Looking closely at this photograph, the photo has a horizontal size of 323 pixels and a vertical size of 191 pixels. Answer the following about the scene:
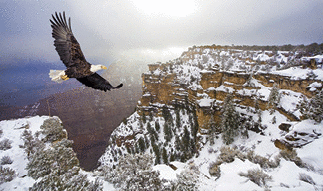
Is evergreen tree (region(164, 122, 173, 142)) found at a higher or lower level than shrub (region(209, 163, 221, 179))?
lower

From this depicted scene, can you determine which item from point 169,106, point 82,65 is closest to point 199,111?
point 169,106

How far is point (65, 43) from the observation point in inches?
175

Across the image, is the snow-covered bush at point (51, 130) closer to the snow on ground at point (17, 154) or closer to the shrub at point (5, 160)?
the snow on ground at point (17, 154)

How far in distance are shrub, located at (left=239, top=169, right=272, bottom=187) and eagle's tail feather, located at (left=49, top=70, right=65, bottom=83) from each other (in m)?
Answer: 10.9

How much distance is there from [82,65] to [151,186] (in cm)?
708

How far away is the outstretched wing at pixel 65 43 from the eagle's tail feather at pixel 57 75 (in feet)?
1.31

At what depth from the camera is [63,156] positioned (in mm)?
10266

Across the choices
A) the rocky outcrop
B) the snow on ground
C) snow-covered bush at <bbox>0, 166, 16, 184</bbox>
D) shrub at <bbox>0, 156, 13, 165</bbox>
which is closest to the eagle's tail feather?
the snow on ground

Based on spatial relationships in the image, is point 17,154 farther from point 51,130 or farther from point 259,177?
point 259,177

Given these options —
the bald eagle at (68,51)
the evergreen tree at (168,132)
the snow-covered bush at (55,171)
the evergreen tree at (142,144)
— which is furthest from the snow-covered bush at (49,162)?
the evergreen tree at (168,132)

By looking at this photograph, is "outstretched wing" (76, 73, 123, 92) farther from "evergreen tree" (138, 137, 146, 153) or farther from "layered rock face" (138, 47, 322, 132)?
"evergreen tree" (138, 137, 146, 153)

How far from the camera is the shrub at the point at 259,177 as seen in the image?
7051 millimetres

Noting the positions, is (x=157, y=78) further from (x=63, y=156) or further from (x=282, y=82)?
(x=63, y=156)

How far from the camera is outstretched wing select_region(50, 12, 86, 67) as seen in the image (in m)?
4.39
